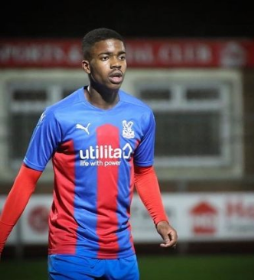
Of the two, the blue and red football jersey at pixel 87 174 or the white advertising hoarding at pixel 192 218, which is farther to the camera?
the white advertising hoarding at pixel 192 218

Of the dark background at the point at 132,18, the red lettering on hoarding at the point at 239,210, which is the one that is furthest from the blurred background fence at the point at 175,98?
the red lettering on hoarding at the point at 239,210

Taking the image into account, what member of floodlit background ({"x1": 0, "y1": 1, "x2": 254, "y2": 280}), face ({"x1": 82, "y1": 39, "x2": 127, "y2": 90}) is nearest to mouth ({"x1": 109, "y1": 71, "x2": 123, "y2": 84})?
face ({"x1": 82, "y1": 39, "x2": 127, "y2": 90})

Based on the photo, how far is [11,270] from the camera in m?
9.62

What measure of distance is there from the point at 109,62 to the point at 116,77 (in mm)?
75

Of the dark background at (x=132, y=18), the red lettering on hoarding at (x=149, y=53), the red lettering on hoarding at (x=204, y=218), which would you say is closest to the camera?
the red lettering on hoarding at (x=204, y=218)

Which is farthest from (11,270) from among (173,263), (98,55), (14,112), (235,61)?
(98,55)

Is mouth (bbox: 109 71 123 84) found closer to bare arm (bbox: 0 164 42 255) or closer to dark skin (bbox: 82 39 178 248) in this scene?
dark skin (bbox: 82 39 178 248)

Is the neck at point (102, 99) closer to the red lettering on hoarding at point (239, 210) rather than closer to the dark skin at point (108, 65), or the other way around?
the dark skin at point (108, 65)

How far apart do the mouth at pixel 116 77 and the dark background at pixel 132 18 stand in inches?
386

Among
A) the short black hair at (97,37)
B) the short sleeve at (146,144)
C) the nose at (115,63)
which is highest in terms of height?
the short black hair at (97,37)

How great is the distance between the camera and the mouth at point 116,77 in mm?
4001

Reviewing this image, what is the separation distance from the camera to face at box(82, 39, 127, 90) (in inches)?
158

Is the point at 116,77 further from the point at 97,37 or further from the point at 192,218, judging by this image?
the point at 192,218

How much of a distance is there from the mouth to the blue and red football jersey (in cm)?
19
